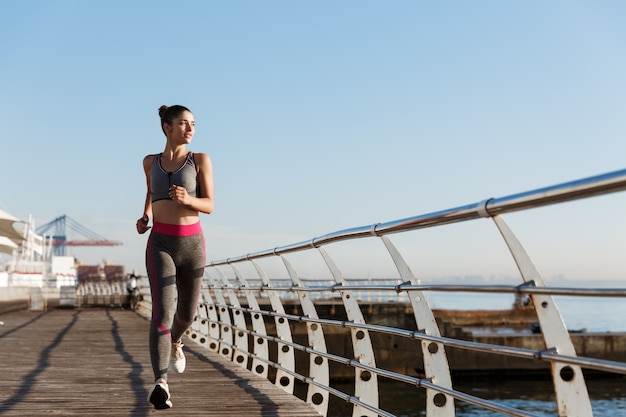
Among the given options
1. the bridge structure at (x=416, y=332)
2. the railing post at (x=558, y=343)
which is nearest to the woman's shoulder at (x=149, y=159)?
the bridge structure at (x=416, y=332)

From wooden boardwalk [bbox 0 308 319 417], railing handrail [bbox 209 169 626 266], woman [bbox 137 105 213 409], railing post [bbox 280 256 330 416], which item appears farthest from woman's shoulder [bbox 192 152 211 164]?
wooden boardwalk [bbox 0 308 319 417]

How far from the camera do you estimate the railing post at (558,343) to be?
2172 millimetres

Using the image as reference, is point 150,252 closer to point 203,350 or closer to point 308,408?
point 308,408

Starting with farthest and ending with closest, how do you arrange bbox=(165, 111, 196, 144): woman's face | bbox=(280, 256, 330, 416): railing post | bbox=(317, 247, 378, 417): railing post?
1. bbox=(280, 256, 330, 416): railing post
2. bbox=(165, 111, 196, 144): woman's face
3. bbox=(317, 247, 378, 417): railing post

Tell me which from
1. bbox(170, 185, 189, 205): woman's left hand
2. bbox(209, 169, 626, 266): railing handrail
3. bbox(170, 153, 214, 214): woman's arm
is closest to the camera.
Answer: bbox(209, 169, 626, 266): railing handrail

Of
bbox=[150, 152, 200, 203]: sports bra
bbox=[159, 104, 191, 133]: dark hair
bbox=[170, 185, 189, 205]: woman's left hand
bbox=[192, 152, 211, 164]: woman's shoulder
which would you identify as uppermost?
bbox=[159, 104, 191, 133]: dark hair

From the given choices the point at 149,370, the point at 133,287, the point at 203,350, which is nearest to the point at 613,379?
the point at 133,287

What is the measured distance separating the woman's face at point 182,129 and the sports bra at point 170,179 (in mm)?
105

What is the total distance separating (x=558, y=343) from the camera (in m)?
2.23

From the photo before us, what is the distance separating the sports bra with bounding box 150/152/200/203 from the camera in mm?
4441

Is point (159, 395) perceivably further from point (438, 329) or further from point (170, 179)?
point (438, 329)

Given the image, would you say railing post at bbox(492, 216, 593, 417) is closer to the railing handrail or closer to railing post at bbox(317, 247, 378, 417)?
the railing handrail

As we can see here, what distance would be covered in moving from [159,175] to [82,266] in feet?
654

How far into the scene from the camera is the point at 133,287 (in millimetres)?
28609
